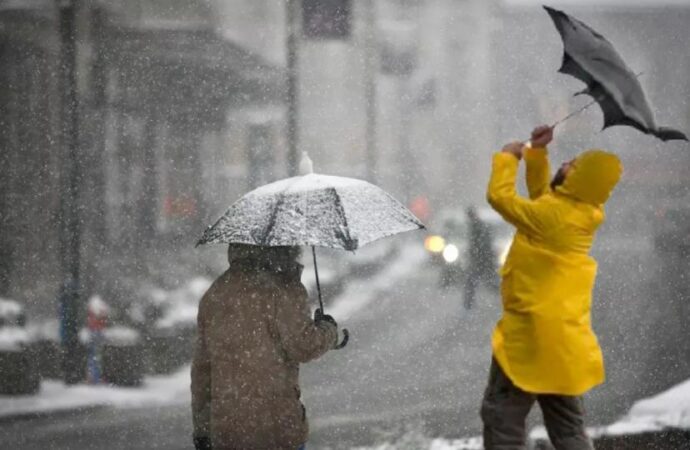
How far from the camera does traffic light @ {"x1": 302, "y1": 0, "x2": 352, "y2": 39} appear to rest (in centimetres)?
1077

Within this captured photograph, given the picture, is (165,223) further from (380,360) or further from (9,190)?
(380,360)

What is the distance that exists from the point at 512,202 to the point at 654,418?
130 inches

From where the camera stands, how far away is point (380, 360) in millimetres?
9352

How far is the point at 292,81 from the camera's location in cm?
1234

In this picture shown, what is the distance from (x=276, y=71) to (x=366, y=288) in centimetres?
339

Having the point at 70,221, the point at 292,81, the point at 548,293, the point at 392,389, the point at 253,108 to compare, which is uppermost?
the point at 292,81

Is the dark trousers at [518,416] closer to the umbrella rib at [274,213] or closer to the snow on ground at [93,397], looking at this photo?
the umbrella rib at [274,213]

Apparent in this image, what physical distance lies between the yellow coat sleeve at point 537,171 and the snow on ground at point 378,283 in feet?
25.6

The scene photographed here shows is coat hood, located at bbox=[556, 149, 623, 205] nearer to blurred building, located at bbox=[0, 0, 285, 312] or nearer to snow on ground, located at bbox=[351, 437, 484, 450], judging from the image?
snow on ground, located at bbox=[351, 437, 484, 450]

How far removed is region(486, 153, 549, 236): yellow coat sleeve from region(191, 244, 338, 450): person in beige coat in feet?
2.42

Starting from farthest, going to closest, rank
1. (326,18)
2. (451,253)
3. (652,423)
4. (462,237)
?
(451,253) < (462,237) < (326,18) < (652,423)

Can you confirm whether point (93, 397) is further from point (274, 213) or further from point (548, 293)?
point (548, 293)

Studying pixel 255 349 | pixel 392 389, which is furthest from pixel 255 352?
pixel 392 389

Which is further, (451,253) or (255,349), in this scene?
(451,253)
